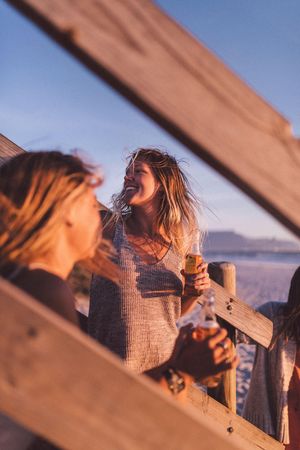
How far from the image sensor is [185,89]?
1006 mm

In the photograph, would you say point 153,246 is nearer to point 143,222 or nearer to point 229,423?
point 143,222

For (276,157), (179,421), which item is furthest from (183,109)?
(179,421)

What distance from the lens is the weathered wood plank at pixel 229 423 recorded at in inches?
108

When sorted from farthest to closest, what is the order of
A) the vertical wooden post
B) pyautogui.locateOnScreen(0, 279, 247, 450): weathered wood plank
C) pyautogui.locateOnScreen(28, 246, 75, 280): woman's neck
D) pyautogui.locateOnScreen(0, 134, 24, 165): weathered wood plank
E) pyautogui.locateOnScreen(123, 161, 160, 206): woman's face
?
1. the vertical wooden post
2. pyautogui.locateOnScreen(123, 161, 160, 206): woman's face
3. pyautogui.locateOnScreen(0, 134, 24, 165): weathered wood plank
4. pyautogui.locateOnScreen(28, 246, 75, 280): woman's neck
5. pyautogui.locateOnScreen(0, 279, 247, 450): weathered wood plank

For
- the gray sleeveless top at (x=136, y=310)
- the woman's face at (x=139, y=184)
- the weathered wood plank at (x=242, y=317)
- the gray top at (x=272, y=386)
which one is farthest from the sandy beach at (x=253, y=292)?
the woman's face at (x=139, y=184)

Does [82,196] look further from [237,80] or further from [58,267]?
[237,80]

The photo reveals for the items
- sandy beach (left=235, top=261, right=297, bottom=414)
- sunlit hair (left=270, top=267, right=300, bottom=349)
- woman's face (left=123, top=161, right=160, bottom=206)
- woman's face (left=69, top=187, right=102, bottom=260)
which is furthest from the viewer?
sandy beach (left=235, top=261, right=297, bottom=414)

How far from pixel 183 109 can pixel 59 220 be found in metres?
0.56

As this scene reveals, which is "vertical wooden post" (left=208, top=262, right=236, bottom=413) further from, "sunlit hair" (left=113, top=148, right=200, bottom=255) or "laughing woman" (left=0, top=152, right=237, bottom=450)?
"laughing woman" (left=0, top=152, right=237, bottom=450)

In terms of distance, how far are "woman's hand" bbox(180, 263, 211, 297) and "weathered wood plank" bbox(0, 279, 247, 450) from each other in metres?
1.57

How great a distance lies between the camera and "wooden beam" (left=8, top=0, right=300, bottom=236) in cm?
95

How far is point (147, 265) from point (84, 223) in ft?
3.50

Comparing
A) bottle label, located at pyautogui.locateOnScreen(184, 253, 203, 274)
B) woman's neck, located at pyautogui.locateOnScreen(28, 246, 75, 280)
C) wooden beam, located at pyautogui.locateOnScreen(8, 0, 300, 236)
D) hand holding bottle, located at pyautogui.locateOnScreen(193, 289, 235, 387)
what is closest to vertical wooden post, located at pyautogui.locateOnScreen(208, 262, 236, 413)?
bottle label, located at pyautogui.locateOnScreen(184, 253, 203, 274)

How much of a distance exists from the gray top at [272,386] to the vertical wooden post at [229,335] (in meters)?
0.38
